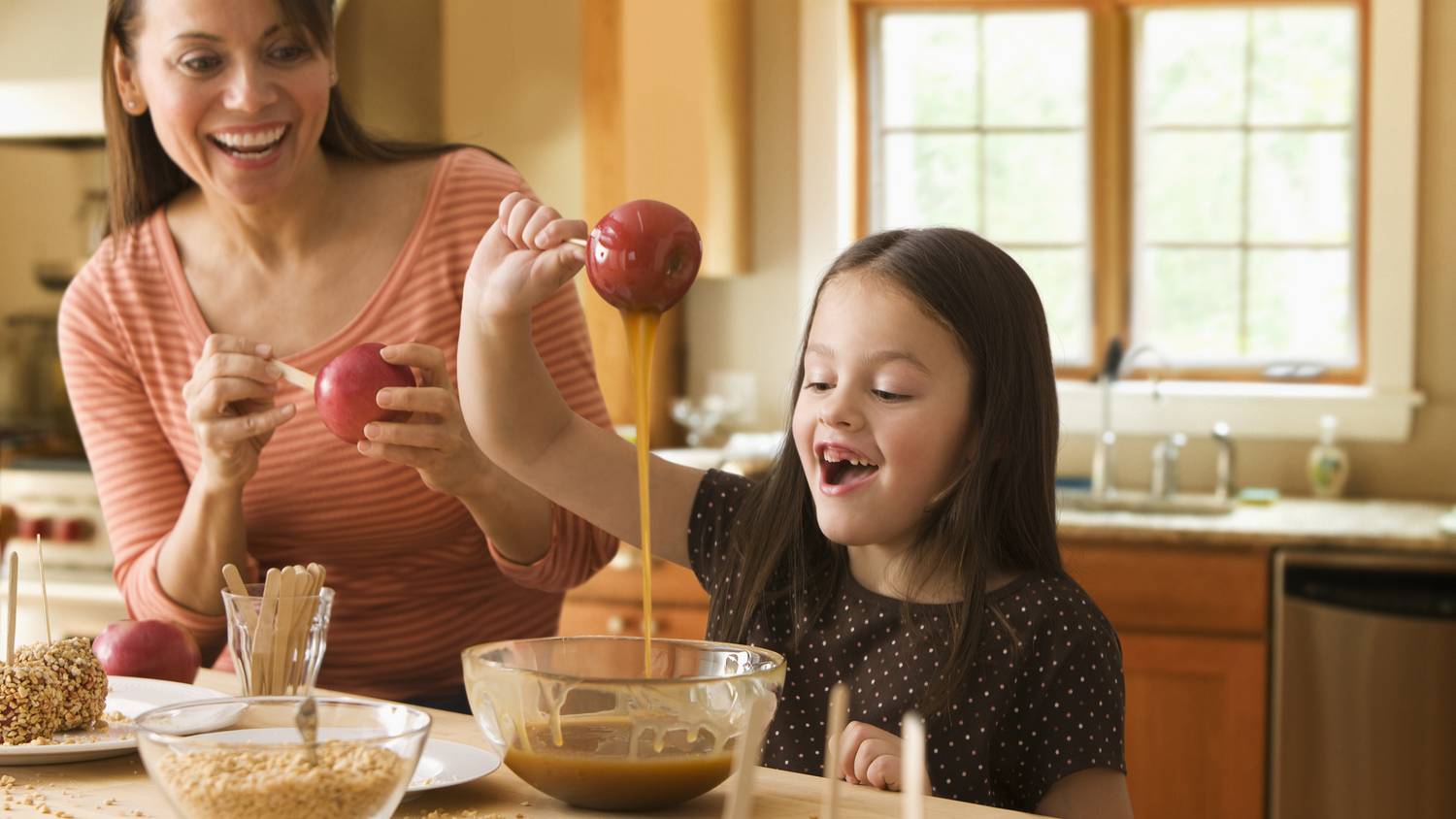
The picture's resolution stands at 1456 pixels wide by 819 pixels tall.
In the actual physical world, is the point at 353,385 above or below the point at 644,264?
below

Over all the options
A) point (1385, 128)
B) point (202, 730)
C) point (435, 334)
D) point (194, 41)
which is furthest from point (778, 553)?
point (1385, 128)

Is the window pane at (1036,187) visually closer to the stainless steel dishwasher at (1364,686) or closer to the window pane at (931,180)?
the window pane at (931,180)

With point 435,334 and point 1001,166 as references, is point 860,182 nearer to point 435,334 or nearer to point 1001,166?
point 1001,166

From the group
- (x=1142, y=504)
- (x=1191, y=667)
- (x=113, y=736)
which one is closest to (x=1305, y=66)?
(x=1142, y=504)

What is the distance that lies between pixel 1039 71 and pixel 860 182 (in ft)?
1.71

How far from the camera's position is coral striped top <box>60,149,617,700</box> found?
1691mm

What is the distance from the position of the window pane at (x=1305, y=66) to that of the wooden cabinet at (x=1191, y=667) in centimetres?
128

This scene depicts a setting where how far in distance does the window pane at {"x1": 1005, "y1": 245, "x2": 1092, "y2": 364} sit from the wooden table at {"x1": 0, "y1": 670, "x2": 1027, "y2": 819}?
2886 mm

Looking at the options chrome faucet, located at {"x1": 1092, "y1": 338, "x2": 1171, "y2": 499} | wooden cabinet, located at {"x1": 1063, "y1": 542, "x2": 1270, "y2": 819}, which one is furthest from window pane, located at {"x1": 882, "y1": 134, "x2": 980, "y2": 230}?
wooden cabinet, located at {"x1": 1063, "y1": 542, "x2": 1270, "y2": 819}

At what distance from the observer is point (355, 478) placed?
66.7 inches

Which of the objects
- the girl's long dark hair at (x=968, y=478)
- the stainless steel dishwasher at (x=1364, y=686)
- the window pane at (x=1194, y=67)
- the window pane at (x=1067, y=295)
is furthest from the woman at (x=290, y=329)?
the window pane at (x=1194, y=67)

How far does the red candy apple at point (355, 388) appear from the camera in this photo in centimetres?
145

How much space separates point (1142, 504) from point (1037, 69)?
1.14 metres

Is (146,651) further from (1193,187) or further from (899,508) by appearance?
(1193,187)
